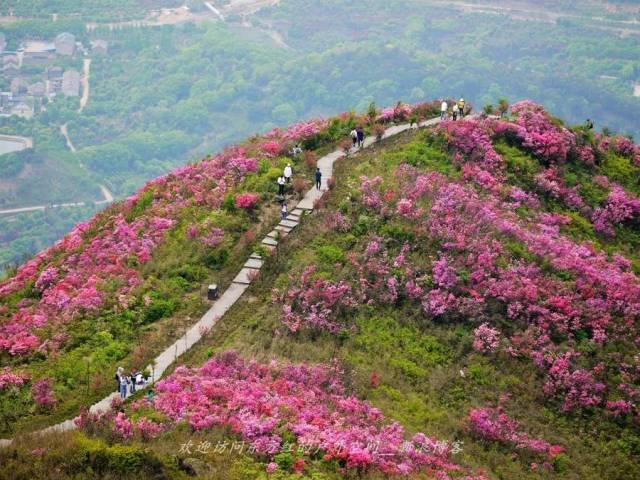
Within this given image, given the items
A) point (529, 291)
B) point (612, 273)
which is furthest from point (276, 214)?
point (612, 273)

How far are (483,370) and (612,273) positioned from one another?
883 cm

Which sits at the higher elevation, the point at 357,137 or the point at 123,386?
the point at 357,137

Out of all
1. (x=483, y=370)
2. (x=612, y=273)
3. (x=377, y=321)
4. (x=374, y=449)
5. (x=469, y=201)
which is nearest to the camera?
(x=374, y=449)

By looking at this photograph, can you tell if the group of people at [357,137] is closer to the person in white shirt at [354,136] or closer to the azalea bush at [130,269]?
the person in white shirt at [354,136]

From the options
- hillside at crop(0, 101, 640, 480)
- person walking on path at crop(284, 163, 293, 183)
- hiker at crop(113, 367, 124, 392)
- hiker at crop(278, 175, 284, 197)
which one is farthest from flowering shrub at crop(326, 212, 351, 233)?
hiker at crop(113, 367, 124, 392)

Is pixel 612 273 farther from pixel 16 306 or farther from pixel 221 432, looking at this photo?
pixel 16 306

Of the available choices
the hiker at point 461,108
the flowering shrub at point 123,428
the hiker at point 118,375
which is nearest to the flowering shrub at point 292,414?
the flowering shrub at point 123,428

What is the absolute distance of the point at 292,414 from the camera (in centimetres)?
2777

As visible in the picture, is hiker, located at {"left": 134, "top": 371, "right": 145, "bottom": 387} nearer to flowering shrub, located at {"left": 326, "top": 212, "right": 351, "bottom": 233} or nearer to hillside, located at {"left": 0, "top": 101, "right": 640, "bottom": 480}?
hillside, located at {"left": 0, "top": 101, "right": 640, "bottom": 480}

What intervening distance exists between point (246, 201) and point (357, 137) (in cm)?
956

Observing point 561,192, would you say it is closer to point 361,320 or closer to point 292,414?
point 361,320

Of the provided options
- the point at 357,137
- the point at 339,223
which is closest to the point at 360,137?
the point at 357,137

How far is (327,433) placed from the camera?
27.0 metres

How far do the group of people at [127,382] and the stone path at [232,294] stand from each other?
0.38 meters
